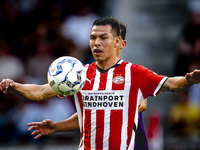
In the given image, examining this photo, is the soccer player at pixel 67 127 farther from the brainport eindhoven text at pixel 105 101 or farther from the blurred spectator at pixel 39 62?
the blurred spectator at pixel 39 62

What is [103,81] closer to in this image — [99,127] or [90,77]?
[90,77]

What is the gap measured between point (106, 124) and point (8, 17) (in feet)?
20.6

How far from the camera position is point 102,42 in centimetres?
407

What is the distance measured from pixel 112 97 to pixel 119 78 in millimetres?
260

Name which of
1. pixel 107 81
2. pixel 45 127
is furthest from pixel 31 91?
pixel 107 81

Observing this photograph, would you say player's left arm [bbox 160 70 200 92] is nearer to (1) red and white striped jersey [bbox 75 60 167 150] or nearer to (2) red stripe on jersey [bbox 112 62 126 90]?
(1) red and white striped jersey [bbox 75 60 167 150]

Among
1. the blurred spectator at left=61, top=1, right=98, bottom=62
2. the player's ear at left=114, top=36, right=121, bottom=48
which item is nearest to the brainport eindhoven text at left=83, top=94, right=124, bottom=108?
the player's ear at left=114, top=36, right=121, bottom=48

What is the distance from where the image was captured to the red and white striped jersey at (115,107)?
3865 millimetres

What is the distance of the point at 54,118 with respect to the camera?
7.18 m

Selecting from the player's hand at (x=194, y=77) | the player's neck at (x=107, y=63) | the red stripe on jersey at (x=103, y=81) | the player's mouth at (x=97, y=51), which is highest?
the player's mouth at (x=97, y=51)

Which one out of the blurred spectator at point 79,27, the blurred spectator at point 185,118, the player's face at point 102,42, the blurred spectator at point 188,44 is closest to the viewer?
the player's face at point 102,42

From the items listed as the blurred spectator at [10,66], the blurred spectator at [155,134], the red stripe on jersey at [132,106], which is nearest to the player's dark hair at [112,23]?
the red stripe on jersey at [132,106]

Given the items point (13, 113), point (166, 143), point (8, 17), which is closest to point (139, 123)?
point (166, 143)

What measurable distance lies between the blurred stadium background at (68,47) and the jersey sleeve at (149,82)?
10.8 ft
